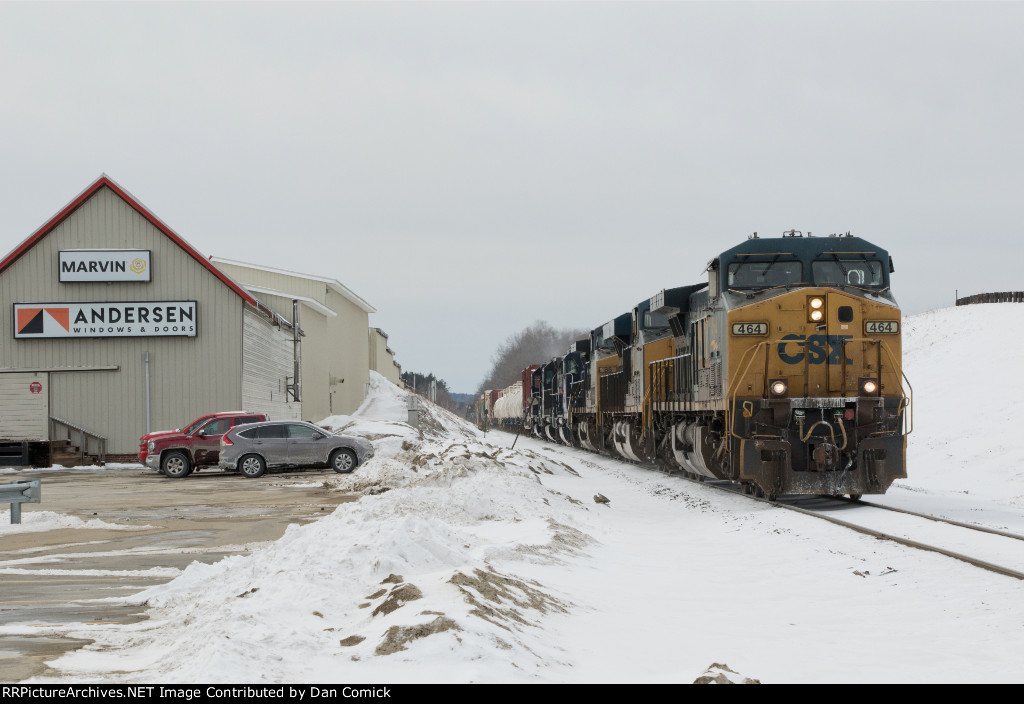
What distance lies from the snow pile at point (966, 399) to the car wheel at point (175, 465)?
18.8m

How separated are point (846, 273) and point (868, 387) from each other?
2126mm

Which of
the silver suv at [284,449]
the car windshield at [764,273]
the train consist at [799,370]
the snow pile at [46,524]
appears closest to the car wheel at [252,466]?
the silver suv at [284,449]

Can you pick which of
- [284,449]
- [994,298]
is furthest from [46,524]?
[994,298]

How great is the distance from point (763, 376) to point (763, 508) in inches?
84.6

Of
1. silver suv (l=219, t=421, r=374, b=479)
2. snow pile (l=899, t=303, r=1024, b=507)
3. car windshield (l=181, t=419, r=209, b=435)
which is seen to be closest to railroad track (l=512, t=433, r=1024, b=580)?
snow pile (l=899, t=303, r=1024, b=507)

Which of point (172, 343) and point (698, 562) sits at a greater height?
point (172, 343)

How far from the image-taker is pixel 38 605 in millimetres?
8281

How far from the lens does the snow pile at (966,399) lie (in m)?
26.4

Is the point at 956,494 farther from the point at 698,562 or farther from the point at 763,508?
the point at 698,562

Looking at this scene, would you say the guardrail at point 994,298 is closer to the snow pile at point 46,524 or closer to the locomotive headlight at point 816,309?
the locomotive headlight at point 816,309

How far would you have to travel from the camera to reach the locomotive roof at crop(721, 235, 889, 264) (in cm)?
1647

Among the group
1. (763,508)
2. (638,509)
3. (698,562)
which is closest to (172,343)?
(638,509)

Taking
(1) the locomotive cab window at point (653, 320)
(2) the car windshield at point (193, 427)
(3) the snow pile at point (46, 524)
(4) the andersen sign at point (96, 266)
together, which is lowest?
(3) the snow pile at point (46, 524)
